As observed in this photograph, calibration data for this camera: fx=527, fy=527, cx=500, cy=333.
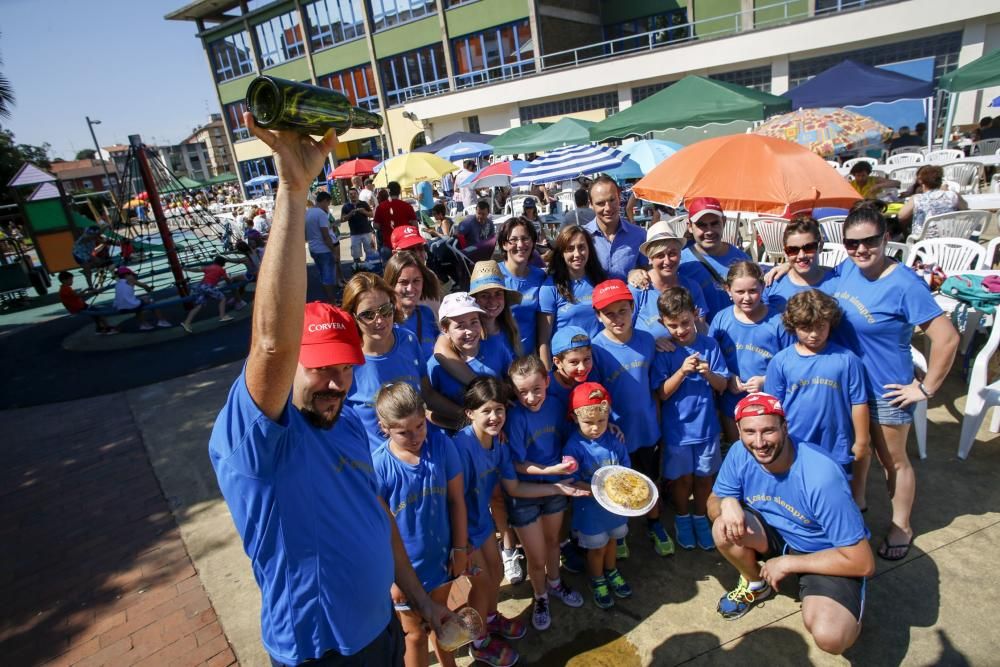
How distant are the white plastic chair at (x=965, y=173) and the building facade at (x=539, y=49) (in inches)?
439

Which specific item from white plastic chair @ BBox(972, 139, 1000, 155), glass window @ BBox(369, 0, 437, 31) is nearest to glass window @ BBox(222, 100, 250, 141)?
glass window @ BBox(369, 0, 437, 31)

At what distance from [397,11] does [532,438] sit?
34.6m

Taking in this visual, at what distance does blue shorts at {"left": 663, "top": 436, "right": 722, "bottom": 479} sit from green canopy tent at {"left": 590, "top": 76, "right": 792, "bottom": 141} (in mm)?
6770

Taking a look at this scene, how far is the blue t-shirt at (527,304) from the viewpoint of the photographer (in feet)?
13.0

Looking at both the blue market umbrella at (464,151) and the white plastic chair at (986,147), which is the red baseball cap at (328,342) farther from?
the white plastic chair at (986,147)

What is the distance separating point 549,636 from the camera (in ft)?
9.87

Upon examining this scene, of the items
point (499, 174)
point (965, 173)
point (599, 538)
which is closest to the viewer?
point (599, 538)

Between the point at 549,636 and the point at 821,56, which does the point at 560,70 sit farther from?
the point at 549,636

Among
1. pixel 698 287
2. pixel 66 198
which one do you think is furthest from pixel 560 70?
pixel 698 287

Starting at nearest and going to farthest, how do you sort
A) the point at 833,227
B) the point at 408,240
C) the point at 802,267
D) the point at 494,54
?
1. the point at 802,267
2. the point at 408,240
3. the point at 833,227
4. the point at 494,54

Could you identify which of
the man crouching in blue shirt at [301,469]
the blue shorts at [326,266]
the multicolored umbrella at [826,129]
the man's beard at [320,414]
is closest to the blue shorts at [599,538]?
the man crouching in blue shirt at [301,469]

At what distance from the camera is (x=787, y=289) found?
3.69m

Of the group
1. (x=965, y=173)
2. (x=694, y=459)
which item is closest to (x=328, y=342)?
(x=694, y=459)

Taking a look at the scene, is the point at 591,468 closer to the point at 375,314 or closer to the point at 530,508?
the point at 530,508
